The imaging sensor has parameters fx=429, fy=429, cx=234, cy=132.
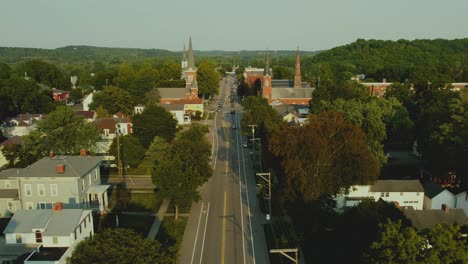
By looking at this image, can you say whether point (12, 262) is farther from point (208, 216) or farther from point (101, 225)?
point (208, 216)

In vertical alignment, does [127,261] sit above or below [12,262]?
above

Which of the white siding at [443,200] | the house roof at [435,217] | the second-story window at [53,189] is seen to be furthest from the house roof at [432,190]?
the second-story window at [53,189]

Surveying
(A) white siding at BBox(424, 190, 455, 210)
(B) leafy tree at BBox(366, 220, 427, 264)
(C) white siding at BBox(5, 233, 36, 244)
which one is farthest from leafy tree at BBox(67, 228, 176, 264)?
(A) white siding at BBox(424, 190, 455, 210)

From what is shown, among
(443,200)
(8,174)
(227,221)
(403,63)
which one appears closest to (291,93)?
(443,200)

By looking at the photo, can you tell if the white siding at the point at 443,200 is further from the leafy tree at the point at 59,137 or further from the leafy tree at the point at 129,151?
the leafy tree at the point at 59,137

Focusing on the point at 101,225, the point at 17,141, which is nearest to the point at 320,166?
the point at 101,225
